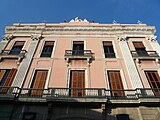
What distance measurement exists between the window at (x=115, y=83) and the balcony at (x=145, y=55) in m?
2.32

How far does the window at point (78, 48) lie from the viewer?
1627cm

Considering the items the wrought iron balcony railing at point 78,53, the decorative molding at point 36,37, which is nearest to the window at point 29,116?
the wrought iron balcony railing at point 78,53

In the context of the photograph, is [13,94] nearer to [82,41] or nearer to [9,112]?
[9,112]

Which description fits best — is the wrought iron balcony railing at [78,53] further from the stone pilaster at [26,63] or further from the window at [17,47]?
the window at [17,47]

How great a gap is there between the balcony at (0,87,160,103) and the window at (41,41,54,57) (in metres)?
4.23

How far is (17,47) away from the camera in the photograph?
17.3 metres

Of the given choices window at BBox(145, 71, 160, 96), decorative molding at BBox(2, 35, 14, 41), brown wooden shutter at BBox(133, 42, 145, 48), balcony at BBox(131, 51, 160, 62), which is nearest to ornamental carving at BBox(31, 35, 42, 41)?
decorative molding at BBox(2, 35, 14, 41)

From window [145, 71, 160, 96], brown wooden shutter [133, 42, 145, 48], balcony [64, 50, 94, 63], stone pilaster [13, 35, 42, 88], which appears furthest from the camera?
brown wooden shutter [133, 42, 145, 48]

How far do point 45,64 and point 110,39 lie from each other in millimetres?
6715

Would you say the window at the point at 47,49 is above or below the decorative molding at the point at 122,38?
below

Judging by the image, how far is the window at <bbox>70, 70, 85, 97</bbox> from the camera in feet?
41.8

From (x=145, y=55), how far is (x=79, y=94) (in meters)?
6.83

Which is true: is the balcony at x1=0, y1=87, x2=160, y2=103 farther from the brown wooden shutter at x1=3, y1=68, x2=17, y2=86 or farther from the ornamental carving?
the ornamental carving

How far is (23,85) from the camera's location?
1326 centimetres
